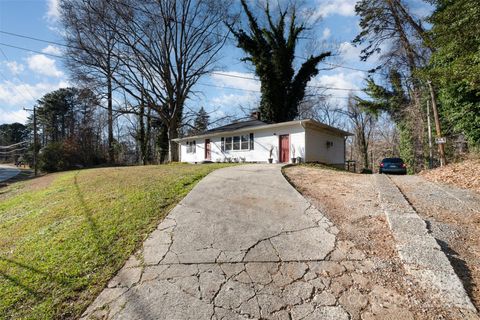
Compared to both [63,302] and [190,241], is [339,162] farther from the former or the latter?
[63,302]

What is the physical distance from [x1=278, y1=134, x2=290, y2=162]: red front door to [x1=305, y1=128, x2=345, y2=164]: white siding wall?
1.24m

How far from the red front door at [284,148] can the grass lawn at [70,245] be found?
9913 mm

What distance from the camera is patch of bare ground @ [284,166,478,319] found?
2334 millimetres

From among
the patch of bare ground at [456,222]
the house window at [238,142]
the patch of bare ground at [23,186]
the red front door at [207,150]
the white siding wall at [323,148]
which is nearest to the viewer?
the patch of bare ground at [456,222]

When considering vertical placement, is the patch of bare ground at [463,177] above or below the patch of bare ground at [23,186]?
above

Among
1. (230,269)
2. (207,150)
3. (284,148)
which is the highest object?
(207,150)

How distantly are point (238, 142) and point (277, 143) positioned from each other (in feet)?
11.4

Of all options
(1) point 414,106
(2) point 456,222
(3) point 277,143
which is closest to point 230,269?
(2) point 456,222

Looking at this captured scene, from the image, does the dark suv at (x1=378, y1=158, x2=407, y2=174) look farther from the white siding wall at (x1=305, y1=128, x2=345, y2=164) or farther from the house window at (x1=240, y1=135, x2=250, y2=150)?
the house window at (x1=240, y1=135, x2=250, y2=150)

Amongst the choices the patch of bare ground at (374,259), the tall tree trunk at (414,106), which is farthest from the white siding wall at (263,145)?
the patch of bare ground at (374,259)

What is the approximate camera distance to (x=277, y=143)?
54.1ft

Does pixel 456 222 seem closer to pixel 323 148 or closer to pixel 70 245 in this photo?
pixel 70 245

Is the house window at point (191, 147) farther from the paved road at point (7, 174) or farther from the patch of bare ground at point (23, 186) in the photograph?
the paved road at point (7, 174)

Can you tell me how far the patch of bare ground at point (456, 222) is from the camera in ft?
A: 9.32
